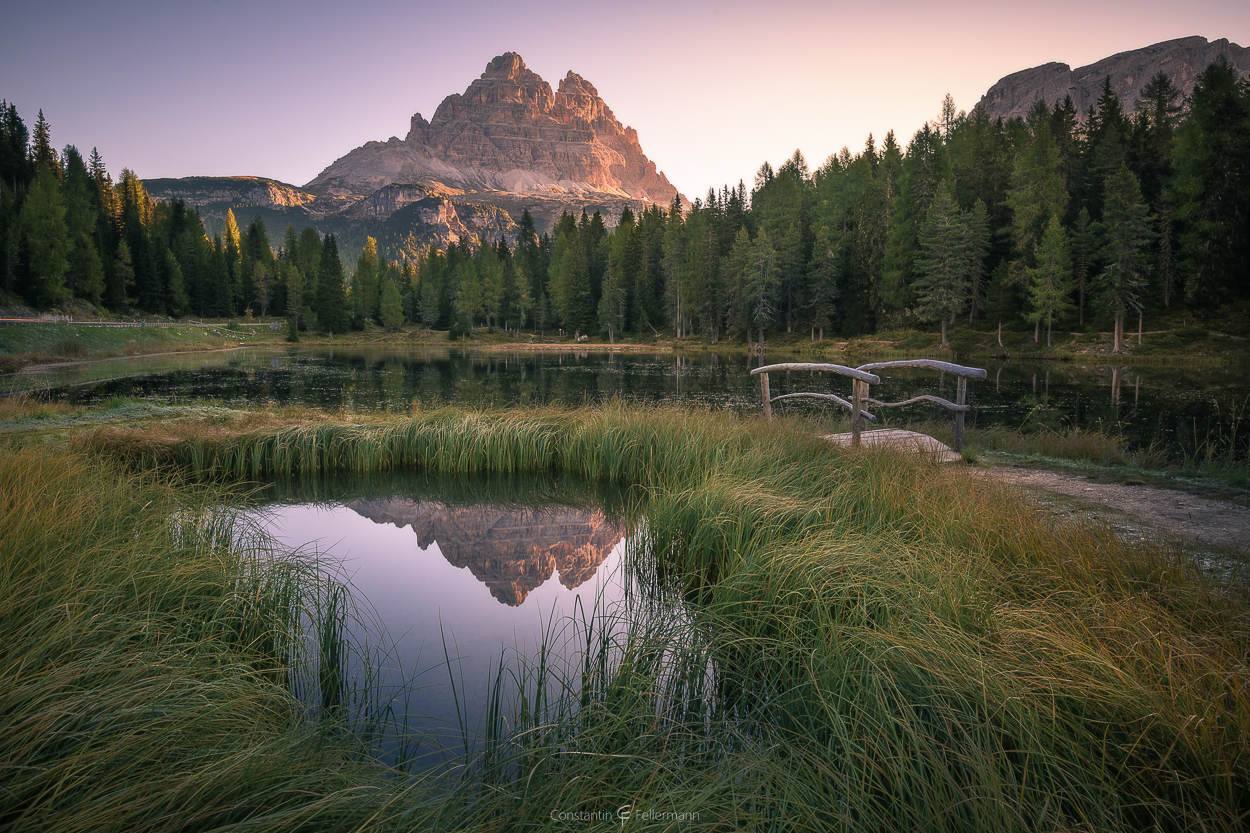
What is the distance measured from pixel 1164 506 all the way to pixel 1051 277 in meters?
33.9

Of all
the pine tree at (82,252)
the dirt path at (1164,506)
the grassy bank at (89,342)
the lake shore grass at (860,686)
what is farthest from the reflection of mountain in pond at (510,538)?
the pine tree at (82,252)

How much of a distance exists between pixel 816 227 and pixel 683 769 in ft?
166

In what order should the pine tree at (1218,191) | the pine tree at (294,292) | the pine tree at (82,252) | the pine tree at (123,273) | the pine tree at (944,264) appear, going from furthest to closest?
the pine tree at (294,292) < the pine tree at (123,273) < the pine tree at (82,252) < the pine tree at (944,264) < the pine tree at (1218,191)

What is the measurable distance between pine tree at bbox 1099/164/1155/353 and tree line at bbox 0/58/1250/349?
0.13 m

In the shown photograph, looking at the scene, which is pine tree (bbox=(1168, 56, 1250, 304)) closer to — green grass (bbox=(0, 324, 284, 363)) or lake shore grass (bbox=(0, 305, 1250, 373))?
lake shore grass (bbox=(0, 305, 1250, 373))

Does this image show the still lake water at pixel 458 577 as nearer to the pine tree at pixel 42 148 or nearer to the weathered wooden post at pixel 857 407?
the weathered wooden post at pixel 857 407

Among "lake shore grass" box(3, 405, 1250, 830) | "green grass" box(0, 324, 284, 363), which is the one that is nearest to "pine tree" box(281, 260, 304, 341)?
"green grass" box(0, 324, 284, 363)

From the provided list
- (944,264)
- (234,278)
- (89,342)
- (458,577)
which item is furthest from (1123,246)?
(234,278)

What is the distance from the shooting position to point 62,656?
2.43 m

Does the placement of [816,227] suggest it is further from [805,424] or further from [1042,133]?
[805,424]

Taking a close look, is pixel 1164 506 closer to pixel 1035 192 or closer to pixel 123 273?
pixel 1035 192

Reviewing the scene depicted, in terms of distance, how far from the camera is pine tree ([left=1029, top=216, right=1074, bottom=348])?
33.4 m

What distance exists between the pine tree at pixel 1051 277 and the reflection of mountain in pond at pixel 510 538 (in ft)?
119

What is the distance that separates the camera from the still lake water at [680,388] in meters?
14.8
